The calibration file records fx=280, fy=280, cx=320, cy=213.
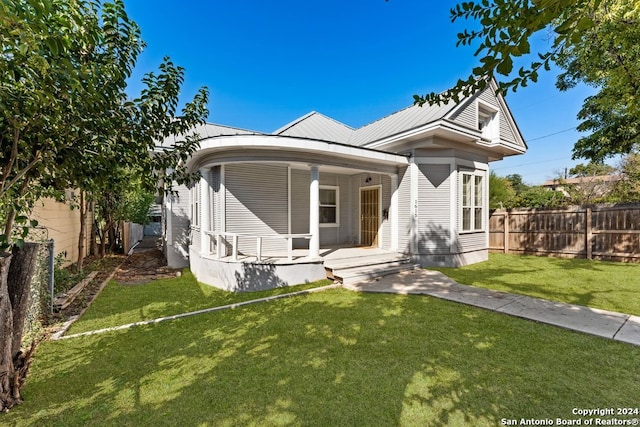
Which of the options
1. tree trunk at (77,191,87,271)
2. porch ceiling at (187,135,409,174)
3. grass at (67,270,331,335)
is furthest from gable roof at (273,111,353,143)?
tree trunk at (77,191,87,271)

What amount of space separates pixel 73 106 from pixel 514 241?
13.2 meters

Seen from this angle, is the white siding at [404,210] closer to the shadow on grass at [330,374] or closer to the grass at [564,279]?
the grass at [564,279]

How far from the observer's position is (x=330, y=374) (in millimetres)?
2926

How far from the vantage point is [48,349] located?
3.62m

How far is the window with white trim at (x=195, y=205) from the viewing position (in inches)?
348

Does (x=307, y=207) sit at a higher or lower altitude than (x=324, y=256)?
higher

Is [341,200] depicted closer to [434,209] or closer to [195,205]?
[434,209]

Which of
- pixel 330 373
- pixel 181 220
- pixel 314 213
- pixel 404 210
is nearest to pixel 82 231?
pixel 181 220

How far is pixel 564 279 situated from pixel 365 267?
15.7 feet

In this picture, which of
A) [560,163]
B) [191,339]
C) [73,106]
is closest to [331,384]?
[191,339]

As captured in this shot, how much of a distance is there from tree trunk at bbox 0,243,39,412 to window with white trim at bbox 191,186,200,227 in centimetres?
619

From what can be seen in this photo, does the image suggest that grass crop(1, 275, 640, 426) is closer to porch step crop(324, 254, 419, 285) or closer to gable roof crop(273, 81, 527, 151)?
porch step crop(324, 254, 419, 285)

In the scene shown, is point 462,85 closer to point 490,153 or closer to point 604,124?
point 490,153

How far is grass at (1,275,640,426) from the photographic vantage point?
7.77 ft
